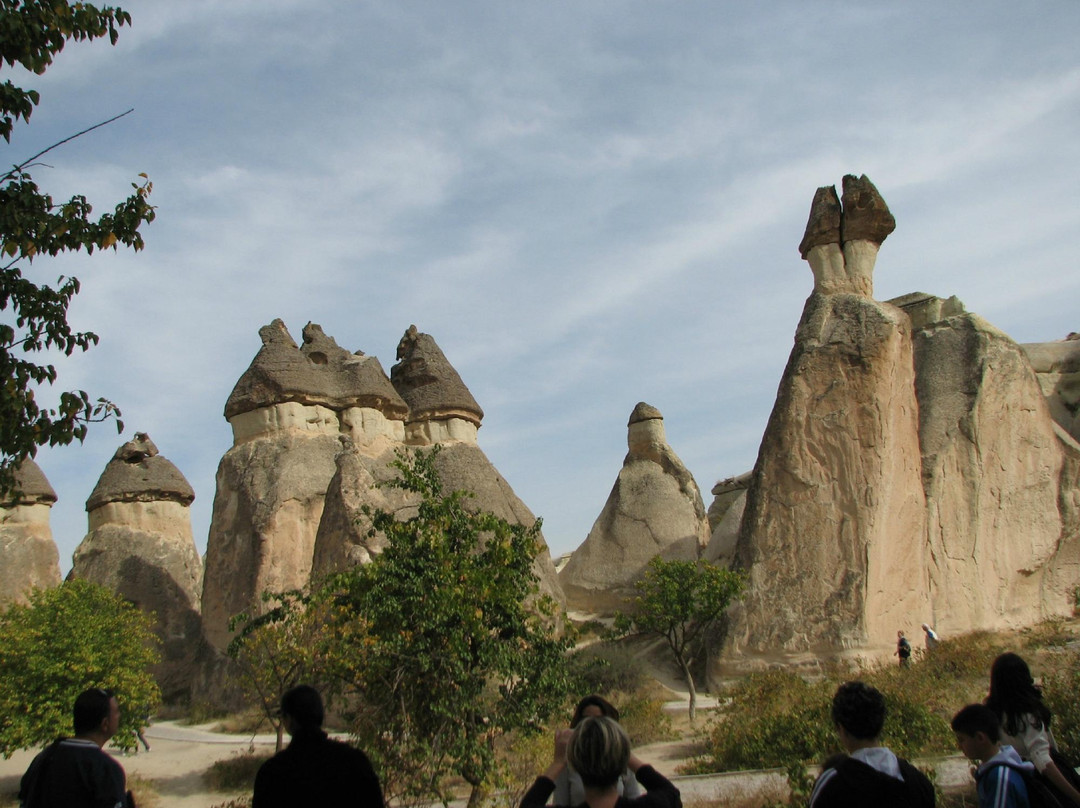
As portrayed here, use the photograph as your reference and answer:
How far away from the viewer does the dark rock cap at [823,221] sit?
48.9 ft

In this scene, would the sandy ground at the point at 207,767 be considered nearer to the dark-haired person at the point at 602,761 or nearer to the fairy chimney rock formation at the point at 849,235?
the dark-haired person at the point at 602,761

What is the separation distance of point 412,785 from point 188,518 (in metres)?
15.7

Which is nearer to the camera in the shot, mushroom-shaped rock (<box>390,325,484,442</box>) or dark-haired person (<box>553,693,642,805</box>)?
dark-haired person (<box>553,693,642,805</box>)

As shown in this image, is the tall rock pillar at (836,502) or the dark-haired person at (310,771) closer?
the dark-haired person at (310,771)

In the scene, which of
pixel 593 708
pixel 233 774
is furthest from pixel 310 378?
pixel 593 708

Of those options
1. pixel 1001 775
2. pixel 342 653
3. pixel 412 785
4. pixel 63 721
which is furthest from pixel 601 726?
pixel 63 721

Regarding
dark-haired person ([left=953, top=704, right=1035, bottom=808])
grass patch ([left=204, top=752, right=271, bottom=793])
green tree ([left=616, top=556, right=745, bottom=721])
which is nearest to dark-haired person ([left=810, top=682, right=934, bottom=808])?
dark-haired person ([left=953, top=704, right=1035, bottom=808])

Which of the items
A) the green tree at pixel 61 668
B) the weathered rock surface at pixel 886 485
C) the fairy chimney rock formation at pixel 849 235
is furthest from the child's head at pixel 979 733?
the fairy chimney rock formation at pixel 849 235

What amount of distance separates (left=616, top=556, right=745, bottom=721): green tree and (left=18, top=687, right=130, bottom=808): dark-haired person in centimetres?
1050

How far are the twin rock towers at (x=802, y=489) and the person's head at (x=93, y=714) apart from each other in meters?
5.43

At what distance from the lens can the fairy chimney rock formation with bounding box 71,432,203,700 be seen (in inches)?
724

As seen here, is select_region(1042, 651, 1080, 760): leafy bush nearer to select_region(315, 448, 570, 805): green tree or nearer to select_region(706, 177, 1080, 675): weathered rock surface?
select_region(315, 448, 570, 805): green tree

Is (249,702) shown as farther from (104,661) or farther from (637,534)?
(637,534)

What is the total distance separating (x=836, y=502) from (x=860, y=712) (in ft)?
34.8
